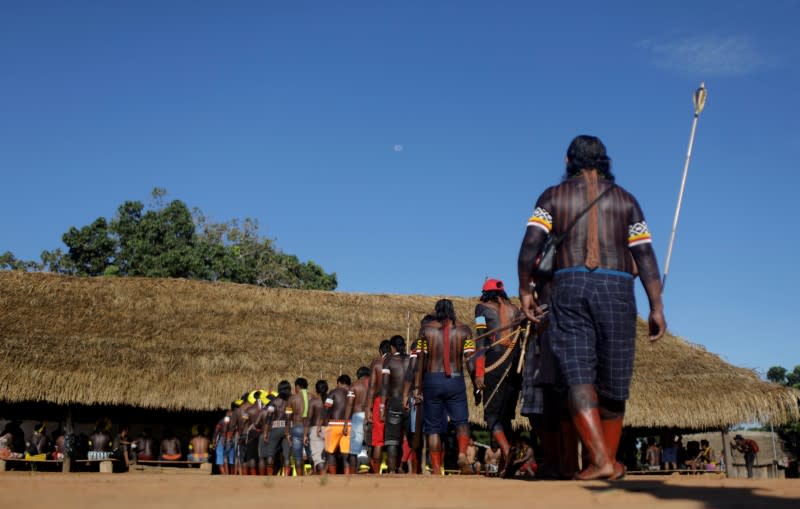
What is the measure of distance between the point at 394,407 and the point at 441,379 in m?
1.65

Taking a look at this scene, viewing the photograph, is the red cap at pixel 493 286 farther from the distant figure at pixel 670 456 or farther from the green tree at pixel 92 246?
the green tree at pixel 92 246

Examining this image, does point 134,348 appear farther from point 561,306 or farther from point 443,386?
point 561,306

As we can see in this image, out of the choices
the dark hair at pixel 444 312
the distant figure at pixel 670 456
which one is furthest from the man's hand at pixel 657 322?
the distant figure at pixel 670 456

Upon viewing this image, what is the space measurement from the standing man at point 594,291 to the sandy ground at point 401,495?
693mm

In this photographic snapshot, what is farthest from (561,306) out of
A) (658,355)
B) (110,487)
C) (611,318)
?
(658,355)

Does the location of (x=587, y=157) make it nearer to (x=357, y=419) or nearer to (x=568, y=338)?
(x=568, y=338)

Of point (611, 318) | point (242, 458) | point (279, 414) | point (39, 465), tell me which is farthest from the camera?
point (39, 465)

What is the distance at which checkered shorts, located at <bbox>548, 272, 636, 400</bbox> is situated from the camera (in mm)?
4891

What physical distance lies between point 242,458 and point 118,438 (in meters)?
5.30

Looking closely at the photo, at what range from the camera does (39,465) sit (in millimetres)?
17047

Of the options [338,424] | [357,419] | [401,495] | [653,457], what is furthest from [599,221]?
[653,457]

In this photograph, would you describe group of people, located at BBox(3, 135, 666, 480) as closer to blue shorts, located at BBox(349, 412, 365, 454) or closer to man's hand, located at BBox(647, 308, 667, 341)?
man's hand, located at BBox(647, 308, 667, 341)

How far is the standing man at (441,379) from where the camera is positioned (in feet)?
28.9

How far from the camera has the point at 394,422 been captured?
33.7 ft
